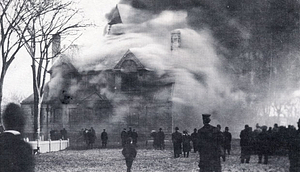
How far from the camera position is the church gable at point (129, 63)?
45.8 meters

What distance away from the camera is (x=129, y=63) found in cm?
4634

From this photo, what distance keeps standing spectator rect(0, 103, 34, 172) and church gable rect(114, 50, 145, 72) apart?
38811mm

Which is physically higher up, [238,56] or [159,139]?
[238,56]

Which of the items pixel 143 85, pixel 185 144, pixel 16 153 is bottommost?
pixel 185 144

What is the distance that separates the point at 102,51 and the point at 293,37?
21205 millimetres

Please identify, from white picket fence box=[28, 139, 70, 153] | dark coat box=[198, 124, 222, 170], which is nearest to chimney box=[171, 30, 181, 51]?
white picket fence box=[28, 139, 70, 153]

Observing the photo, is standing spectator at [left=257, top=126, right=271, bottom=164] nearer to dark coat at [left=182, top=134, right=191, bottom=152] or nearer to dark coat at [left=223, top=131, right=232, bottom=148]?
dark coat at [left=223, top=131, right=232, bottom=148]

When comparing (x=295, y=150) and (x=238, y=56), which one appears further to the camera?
(x=238, y=56)

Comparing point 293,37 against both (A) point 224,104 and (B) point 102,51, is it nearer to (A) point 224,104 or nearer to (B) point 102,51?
(A) point 224,104

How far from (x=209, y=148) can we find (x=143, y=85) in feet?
118

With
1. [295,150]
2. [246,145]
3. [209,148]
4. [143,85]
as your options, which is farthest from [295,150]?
[143,85]

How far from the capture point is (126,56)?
46.1 meters

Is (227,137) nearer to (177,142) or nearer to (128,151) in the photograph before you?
(177,142)

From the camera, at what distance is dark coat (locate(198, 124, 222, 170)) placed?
9.49 meters
